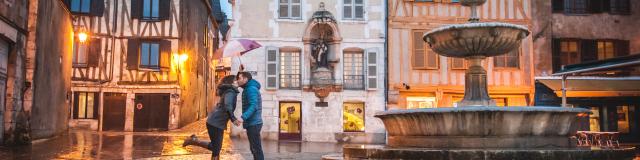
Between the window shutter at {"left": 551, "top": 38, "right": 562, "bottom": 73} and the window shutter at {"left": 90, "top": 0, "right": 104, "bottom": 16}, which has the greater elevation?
the window shutter at {"left": 90, "top": 0, "right": 104, "bottom": 16}

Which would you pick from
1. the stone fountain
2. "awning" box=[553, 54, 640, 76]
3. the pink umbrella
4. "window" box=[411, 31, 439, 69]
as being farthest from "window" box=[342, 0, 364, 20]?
the stone fountain

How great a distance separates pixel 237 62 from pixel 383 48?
538cm

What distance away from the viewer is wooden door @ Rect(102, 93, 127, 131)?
83.5ft

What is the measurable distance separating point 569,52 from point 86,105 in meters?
19.4

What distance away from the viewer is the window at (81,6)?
25812mm

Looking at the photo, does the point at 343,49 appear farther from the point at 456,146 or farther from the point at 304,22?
the point at 456,146

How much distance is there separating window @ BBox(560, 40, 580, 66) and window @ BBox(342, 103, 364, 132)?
7487mm

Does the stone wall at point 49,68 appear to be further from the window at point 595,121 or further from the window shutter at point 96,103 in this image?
the window at point 595,121

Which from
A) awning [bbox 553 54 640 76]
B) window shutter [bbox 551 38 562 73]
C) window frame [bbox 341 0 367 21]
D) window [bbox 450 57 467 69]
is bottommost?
awning [bbox 553 54 640 76]

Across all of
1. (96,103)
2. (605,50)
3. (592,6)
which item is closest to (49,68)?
(96,103)

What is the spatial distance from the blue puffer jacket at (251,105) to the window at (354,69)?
583 inches

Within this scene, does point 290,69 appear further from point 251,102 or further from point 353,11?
point 251,102

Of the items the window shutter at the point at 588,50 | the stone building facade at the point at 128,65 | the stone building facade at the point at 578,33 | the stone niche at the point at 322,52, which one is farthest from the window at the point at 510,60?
the stone building facade at the point at 128,65

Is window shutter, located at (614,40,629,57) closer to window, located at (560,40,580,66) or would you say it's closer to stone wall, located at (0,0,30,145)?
window, located at (560,40,580,66)
